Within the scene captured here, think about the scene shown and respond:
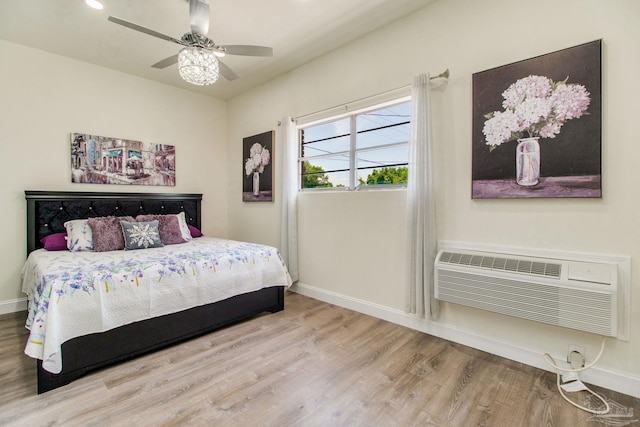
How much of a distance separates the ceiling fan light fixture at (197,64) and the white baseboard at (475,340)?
8.37ft

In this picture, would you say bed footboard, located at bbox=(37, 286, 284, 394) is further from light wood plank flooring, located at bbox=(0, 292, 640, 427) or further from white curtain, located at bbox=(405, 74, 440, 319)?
white curtain, located at bbox=(405, 74, 440, 319)

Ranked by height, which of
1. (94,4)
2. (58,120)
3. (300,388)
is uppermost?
(94,4)

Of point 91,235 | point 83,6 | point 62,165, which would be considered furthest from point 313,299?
point 83,6

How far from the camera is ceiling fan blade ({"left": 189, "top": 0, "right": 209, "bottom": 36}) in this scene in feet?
6.64

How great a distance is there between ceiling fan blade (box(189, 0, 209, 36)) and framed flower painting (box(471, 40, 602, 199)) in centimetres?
212

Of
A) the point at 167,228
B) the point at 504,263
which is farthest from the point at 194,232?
the point at 504,263

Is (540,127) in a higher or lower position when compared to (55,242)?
higher

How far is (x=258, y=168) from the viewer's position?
4.33 m

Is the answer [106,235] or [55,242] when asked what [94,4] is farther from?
[55,242]

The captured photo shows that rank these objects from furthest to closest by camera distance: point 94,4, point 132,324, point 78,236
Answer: point 78,236
point 94,4
point 132,324

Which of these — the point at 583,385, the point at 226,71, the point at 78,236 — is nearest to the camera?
the point at 583,385

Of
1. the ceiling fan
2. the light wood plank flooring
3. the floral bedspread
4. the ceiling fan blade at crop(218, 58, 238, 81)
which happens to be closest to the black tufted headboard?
the floral bedspread

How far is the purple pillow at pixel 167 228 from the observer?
352 cm

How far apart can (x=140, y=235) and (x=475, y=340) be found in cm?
344
